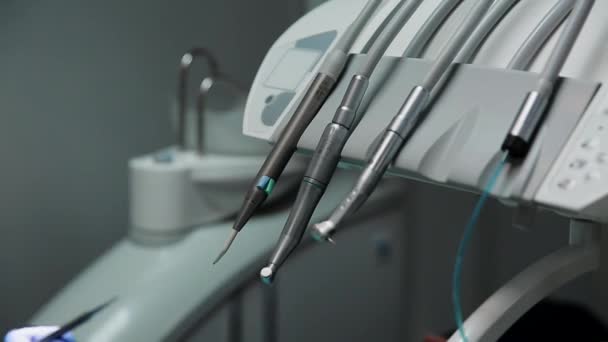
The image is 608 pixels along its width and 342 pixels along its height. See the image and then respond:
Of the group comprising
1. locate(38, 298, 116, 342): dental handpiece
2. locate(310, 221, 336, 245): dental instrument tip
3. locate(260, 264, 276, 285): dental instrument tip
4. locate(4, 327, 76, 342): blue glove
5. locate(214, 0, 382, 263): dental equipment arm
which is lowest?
locate(38, 298, 116, 342): dental handpiece

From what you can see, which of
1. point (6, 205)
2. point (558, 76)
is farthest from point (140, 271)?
point (558, 76)

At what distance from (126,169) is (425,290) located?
72 cm

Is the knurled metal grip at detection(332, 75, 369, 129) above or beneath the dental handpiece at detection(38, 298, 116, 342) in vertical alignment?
above

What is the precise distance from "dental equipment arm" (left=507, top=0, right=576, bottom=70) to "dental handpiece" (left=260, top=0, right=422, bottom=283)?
0.33 ft

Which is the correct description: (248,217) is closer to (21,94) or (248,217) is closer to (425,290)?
(21,94)

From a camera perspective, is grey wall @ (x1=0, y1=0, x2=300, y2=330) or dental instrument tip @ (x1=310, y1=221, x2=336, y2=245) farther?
grey wall @ (x1=0, y1=0, x2=300, y2=330)

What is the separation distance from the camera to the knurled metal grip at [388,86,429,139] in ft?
1.28

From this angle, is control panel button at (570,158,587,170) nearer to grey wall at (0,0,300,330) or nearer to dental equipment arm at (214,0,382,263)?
dental equipment arm at (214,0,382,263)

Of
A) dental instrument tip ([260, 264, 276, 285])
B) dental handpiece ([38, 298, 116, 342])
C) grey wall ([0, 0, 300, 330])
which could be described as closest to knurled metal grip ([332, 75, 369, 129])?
dental instrument tip ([260, 264, 276, 285])

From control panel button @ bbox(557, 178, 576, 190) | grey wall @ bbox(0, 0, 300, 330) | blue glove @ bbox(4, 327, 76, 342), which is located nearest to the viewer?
control panel button @ bbox(557, 178, 576, 190)

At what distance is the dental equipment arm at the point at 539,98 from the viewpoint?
348mm

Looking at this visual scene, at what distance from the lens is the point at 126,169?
1.04 meters

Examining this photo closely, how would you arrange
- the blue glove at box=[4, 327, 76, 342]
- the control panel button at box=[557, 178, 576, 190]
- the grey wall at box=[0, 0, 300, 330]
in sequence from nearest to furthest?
1. the control panel button at box=[557, 178, 576, 190]
2. the blue glove at box=[4, 327, 76, 342]
3. the grey wall at box=[0, 0, 300, 330]

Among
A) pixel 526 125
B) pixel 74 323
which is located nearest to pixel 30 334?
pixel 74 323
